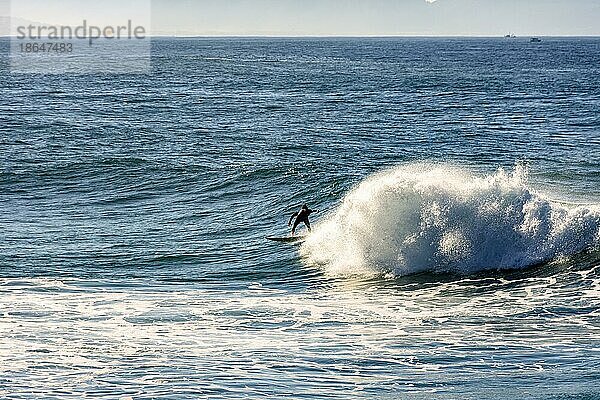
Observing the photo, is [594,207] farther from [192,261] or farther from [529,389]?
[529,389]

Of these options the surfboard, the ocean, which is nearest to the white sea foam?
the ocean

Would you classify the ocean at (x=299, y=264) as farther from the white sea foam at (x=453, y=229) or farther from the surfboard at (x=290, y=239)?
the surfboard at (x=290, y=239)

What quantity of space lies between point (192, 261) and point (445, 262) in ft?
20.4

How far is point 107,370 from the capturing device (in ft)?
43.3

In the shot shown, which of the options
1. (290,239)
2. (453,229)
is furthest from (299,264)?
(453,229)

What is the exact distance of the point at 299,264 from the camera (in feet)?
74.3

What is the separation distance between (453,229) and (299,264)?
12.4ft

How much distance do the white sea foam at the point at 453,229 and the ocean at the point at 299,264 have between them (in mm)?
46

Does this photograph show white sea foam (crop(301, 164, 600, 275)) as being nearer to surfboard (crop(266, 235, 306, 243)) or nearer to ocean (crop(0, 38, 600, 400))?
ocean (crop(0, 38, 600, 400))

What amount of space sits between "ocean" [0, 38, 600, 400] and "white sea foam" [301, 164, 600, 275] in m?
0.05

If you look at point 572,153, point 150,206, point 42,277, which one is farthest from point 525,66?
point 42,277

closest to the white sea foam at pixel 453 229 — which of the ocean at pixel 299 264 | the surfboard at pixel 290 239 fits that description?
the ocean at pixel 299 264

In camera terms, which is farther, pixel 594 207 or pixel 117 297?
pixel 594 207

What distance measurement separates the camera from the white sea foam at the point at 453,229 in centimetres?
2112
